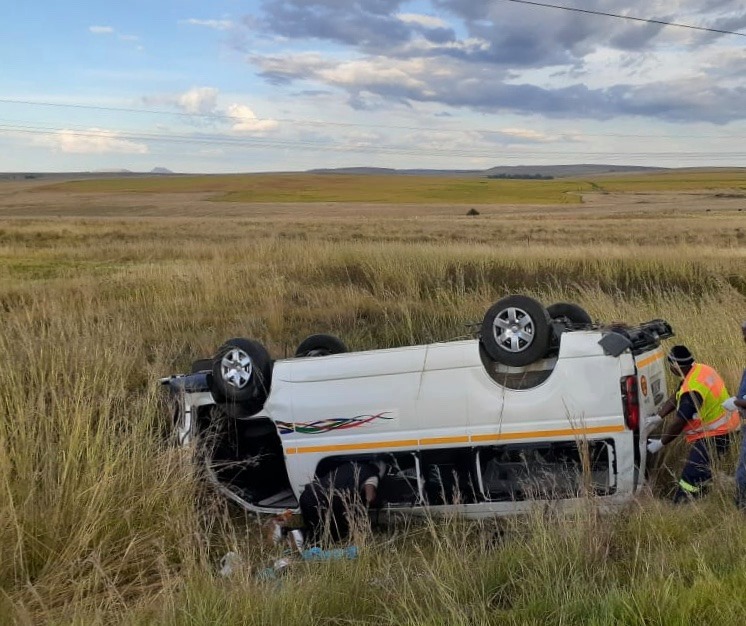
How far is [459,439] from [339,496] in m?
0.83

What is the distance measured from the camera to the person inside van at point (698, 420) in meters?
4.80

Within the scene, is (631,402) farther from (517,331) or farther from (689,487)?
(689,487)

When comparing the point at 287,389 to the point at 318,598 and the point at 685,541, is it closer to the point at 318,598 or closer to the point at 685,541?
the point at 318,598

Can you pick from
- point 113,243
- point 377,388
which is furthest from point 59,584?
point 113,243

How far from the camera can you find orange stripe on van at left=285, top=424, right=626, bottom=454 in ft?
13.9

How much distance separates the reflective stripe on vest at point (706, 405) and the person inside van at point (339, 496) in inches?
85.2

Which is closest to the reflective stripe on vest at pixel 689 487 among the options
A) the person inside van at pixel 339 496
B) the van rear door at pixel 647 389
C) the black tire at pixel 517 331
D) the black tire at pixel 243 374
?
the van rear door at pixel 647 389

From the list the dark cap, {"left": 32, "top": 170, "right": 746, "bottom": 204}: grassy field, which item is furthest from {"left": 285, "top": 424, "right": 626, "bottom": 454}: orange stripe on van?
{"left": 32, "top": 170, "right": 746, "bottom": 204}: grassy field

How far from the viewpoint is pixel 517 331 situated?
4613mm

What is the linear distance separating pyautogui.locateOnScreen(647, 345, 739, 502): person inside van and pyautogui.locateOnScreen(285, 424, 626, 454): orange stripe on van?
2.39 ft

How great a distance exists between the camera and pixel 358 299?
40.9ft

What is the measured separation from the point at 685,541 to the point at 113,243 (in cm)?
3009

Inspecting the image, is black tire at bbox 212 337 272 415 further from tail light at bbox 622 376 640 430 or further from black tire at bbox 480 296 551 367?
tail light at bbox 622 376 640 430

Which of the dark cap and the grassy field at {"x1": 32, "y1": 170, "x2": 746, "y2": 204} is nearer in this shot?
the dark cap
